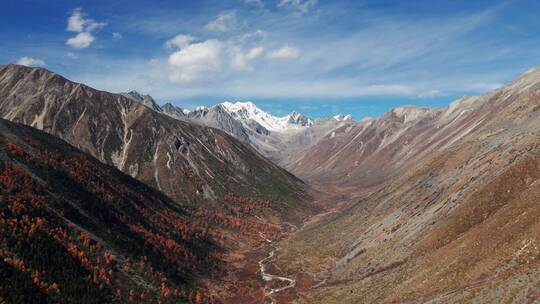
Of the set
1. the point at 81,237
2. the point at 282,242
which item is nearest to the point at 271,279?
the point at 282,242

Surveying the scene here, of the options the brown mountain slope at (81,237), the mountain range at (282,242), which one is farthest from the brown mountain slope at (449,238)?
the brown mountain slope at (81,237)

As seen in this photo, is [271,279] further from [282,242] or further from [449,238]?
[449,238]

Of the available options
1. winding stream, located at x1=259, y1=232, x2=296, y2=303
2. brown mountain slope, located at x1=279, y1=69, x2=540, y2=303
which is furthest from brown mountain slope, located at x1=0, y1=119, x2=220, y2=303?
brown mountain slope, located at x1=279, y1=69, x2=540, y2=303

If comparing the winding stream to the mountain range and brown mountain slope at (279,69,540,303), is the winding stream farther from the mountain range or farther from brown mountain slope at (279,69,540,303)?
brown mountain slope at (279,69,540,303)

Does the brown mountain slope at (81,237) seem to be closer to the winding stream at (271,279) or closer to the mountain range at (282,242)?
the mountain range at (282,242)

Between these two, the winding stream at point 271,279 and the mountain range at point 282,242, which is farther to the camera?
the winding stream at point 271,279

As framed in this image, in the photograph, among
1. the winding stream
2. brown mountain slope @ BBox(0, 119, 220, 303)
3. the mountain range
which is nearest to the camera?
the mountain range

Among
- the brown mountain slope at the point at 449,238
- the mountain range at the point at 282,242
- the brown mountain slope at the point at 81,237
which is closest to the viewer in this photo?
the brown mountain slope at the point at 449,238

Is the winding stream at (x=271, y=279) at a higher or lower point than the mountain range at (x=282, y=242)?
lower

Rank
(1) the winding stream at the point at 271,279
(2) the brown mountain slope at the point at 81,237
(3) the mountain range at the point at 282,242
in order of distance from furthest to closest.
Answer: (1) the winding stream at the point at 271,279, (2) the brown mountain slope at the point at 81,237, (3) the mountain range at the point at 282,242
